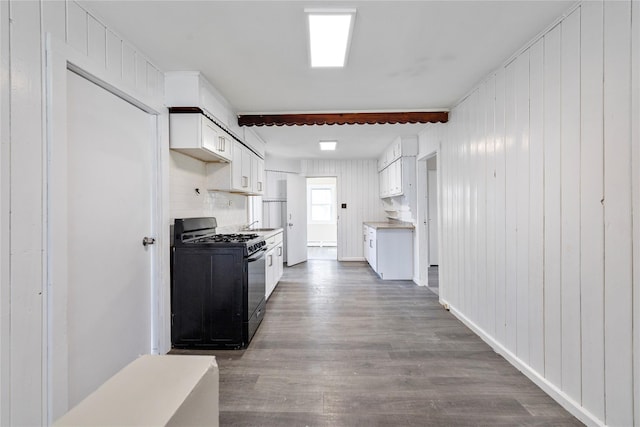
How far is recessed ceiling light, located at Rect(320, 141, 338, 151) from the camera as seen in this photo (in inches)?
197

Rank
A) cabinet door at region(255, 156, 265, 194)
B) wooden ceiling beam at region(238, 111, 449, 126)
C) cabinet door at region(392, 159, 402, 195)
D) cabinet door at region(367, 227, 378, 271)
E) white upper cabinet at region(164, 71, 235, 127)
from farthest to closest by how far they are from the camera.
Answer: cabinet door at region(367, 227, 378, 271) → cabinet door at region(392, 159, 402, 195) → cabinet door at region(255, 156, 265, 194) → wooden ceiling beam at region(238, 111, 449, 126) → white upper cabinet at region(164, 71, 235, 127)

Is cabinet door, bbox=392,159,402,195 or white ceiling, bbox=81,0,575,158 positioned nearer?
white ceiling, bbox=81,0,575,158

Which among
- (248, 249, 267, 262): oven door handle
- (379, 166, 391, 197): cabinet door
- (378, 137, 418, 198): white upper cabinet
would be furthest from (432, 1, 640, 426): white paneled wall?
(379, 166, 391, 197): cabinet door

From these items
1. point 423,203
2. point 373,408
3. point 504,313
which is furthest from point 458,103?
point 373,408

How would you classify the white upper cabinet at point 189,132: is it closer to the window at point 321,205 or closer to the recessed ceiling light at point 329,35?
the recessed ceiling light at point 329,35

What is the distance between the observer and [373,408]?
1.80 metres

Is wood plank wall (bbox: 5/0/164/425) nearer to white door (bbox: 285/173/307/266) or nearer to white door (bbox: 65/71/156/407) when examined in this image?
white door (bbox: 65/71/156/407)

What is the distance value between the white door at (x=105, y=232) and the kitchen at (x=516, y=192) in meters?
0.10

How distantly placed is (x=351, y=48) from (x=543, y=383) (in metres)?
2.66

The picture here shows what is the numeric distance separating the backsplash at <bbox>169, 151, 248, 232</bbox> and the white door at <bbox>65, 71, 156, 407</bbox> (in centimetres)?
30

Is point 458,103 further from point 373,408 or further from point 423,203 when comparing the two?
point 373,408

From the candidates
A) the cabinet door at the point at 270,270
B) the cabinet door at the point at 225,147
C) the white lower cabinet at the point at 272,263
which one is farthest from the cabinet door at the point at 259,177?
the cabinet door at the point at 225,147

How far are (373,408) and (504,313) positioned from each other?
1.39m

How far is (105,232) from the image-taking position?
1938 millimetres
